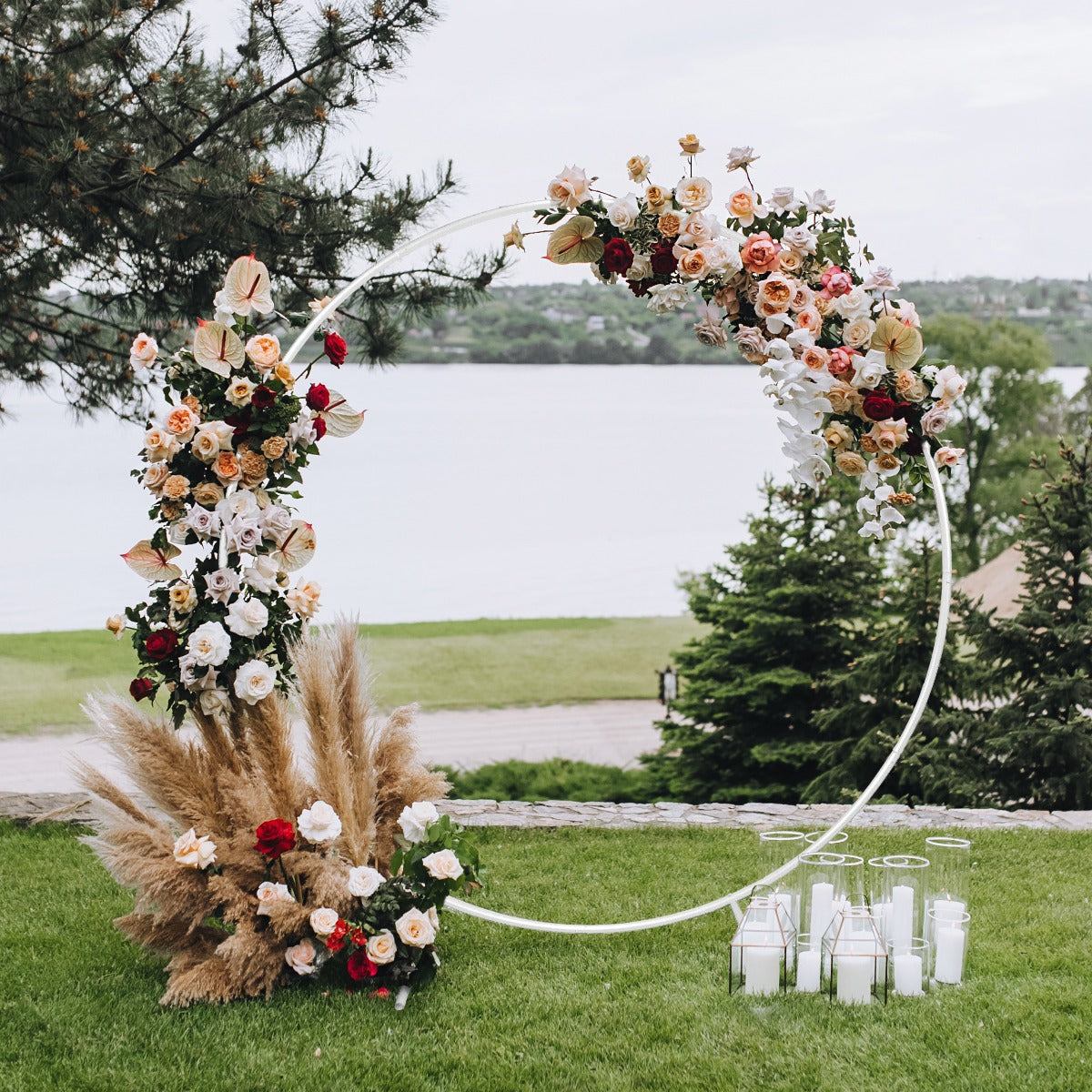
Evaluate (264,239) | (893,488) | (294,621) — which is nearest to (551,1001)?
(294,621)

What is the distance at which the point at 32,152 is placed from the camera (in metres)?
4.65

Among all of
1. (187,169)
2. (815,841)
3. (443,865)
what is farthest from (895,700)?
(187,169)

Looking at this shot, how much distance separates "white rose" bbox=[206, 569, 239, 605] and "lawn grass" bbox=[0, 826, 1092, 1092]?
41.0 inches

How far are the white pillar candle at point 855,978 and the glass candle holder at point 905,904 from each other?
136mm

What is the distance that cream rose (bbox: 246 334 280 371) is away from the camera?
10.8ft

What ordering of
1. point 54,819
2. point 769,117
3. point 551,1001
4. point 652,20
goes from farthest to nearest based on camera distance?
point 652,20 → point 769,117 → point 54,819 → point 551,1001

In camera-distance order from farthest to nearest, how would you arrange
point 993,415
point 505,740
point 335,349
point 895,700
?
point 993,415 → point 505,740 → point 895,700 → point 335,349

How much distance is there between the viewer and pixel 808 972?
3121 millimetres

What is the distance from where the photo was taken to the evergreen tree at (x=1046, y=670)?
6.23 m

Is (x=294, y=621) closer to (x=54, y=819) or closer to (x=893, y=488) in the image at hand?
(x=893, y=488)

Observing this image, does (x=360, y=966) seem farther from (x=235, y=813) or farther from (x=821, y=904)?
(x=821, y=904)

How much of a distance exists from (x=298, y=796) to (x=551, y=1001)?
85 cm

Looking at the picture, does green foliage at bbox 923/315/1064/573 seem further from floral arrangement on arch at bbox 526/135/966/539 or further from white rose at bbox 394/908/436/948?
white rose at bbox 394/908/436/948

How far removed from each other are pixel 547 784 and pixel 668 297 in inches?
242
